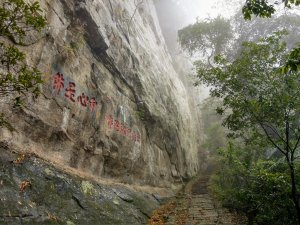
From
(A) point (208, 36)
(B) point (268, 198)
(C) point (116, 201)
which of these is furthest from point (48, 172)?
(A) point (208, 36)

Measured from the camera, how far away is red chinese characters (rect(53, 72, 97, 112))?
24.9ft

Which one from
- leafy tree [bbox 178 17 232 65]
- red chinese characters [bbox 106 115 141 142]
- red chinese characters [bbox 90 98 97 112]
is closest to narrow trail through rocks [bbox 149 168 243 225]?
red chinese characters [bbox 106 115 141 142]

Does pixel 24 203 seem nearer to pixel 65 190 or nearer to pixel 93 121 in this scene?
pixel 65 190


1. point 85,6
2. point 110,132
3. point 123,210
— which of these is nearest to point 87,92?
point 110,132

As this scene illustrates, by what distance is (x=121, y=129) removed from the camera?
1039cm

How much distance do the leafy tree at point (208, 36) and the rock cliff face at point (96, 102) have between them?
9169 mm

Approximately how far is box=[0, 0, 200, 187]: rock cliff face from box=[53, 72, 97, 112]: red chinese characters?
0.03m

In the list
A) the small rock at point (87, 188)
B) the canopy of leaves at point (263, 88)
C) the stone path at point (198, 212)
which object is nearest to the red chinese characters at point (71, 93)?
the small rock at point (87, 188)

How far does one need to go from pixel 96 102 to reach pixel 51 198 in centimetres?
375

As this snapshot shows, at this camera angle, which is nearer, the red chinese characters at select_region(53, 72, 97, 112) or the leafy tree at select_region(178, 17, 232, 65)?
the red chinese characters at select_region(53, 72, 97, 112)

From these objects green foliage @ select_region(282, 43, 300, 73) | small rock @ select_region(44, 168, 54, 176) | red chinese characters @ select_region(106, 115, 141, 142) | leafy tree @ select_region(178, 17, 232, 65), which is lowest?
small rock @ select_region(44, 168, 54, 176)

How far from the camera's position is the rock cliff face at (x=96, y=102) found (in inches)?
281

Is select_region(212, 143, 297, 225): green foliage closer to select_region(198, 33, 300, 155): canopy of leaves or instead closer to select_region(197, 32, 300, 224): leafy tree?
select_region(197, 32, 300, 224): leafy tree

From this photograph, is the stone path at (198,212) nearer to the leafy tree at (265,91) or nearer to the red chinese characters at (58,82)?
the leafy tree at (265,91)
